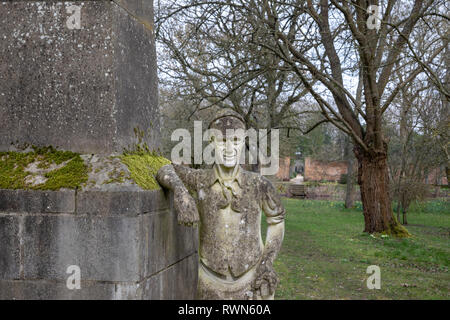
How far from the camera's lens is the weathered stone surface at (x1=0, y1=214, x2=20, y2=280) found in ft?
9.05

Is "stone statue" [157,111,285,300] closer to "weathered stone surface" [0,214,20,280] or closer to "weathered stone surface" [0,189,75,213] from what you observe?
"weathered stone surface" [0,189,75,213]

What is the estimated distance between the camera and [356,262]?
9.20 metres

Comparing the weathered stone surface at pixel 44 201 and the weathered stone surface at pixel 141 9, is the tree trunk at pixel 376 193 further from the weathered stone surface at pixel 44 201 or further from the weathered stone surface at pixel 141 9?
the weathered stone surface at pixel 44 201

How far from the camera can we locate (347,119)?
1205cm

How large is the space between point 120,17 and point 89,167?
116 centimetres

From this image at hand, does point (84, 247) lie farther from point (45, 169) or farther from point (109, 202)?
point (45, 169)

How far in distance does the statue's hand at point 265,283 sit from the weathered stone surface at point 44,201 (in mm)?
1343

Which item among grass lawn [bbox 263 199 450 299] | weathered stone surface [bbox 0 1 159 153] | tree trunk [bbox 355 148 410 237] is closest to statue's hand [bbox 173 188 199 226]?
weathered stone surface [bbox 0 1 159 153]

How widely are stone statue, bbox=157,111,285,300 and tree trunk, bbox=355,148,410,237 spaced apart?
31.1 feet

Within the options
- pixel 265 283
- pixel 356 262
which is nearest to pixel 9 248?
pixel 265 283

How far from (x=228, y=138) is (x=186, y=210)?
63cm

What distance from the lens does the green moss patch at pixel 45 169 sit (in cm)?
280
